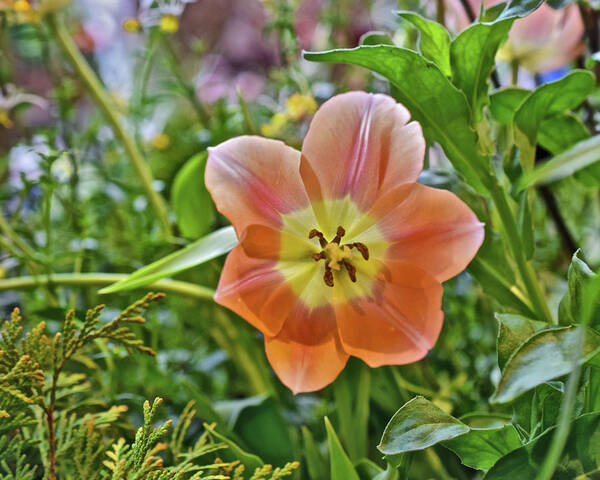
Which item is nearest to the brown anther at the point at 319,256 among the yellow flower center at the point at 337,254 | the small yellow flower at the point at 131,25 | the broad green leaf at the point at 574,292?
the yellow flower center at the point at 337,254

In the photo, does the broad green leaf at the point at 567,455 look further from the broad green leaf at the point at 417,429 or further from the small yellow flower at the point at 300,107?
the small yellow flower at the point at 300,107

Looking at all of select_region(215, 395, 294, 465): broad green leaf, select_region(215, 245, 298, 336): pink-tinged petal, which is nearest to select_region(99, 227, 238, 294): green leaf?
select_region(215, 245, 298, 336): pink-tinged petal

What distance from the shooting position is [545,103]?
293mm

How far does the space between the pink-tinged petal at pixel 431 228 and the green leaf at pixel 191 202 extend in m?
0.22

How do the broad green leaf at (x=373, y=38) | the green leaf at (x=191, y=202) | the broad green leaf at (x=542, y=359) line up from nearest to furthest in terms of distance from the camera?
1. the broad green leaf at (x=542, y=359)
2. the broad green leaf at (x=373, y=38)
3. the green leaf at (x=191, y=202)

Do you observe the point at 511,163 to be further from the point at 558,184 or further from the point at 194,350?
the point at 194,350

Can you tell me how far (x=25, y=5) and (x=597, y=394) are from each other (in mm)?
430

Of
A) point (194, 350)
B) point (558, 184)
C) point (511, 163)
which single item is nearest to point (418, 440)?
point (511, 163)

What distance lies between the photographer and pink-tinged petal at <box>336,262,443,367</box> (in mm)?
251

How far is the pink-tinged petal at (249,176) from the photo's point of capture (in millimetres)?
258

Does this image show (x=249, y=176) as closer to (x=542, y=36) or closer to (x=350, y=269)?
(x=350, y=269)

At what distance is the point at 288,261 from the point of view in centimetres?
28

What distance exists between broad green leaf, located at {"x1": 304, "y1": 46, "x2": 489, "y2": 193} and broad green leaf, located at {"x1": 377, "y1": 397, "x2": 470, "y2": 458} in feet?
0.37

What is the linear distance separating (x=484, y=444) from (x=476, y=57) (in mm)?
172
